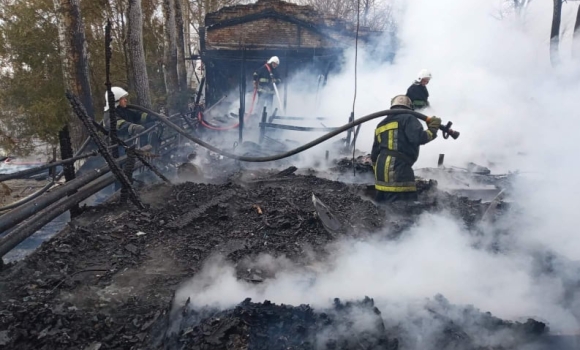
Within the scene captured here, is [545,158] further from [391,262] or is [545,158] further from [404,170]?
[391,262]

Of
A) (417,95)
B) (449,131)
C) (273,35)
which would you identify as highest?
(273,35)

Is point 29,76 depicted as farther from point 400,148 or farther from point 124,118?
point 400,148

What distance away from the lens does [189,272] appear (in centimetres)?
363

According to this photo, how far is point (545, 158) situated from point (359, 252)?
534 cm

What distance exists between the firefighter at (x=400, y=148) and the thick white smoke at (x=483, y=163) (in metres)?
0.69

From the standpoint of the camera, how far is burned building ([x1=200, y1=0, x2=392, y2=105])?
16.3 m

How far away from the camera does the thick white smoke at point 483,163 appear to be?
3.40 meters

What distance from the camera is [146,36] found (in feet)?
47.5

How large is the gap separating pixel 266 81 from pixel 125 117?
559cm

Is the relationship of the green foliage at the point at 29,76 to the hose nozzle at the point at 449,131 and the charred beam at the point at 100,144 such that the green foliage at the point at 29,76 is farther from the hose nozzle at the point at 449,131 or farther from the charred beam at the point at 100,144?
the hose nozzle at the point at 449,131

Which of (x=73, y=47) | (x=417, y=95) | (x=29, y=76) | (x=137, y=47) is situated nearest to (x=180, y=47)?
(x=137, y=47)

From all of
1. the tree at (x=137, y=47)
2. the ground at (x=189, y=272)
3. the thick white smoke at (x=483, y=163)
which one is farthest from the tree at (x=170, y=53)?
the ground at (x=189, y=272)

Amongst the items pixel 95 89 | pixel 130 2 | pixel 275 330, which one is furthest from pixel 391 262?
pixel 95 89

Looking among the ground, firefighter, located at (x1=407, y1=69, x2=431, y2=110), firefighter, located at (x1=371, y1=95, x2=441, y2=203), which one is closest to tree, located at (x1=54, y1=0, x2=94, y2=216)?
the ground
